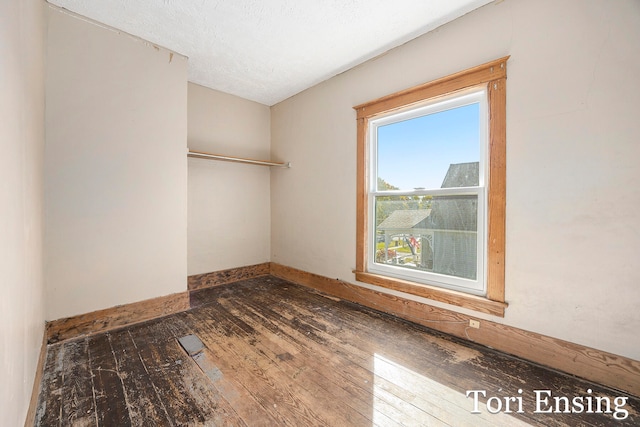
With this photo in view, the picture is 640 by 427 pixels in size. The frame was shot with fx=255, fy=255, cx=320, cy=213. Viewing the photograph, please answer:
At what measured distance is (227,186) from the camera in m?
3.73

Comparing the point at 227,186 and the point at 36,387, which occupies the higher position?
the point at 227,186

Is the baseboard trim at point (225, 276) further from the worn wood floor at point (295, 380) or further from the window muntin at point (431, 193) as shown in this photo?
the window muntin at point (431, 193)

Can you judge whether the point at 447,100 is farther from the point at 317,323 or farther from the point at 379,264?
the point at 317,323

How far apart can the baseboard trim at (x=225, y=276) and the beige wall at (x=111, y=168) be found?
68cm

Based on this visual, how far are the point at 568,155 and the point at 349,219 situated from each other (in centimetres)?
194

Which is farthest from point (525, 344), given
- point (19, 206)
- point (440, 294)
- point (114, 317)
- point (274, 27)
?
point (114, 317)

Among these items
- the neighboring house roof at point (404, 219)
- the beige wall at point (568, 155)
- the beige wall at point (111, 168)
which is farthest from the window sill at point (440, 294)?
the beige wall at point (111, 168)

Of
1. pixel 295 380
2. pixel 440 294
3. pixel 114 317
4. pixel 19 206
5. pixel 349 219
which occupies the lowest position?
pixel 295 380

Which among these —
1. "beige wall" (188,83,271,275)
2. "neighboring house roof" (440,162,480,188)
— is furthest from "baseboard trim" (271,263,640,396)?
"beige wall" (188,83,271,275)

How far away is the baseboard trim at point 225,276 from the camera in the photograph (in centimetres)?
341

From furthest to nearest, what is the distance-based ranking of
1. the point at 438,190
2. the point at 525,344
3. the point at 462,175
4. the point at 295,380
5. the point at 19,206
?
the point at 438,190 < the point at 462,175 < the point at 525,344 < the point at 295,380 < the point at 19,206

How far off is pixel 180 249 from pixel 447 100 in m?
3.04

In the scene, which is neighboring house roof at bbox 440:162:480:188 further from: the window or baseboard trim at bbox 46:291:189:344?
baseboard trim at bbox 46:291:189:344

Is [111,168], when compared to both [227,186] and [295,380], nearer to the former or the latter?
[227,186]
